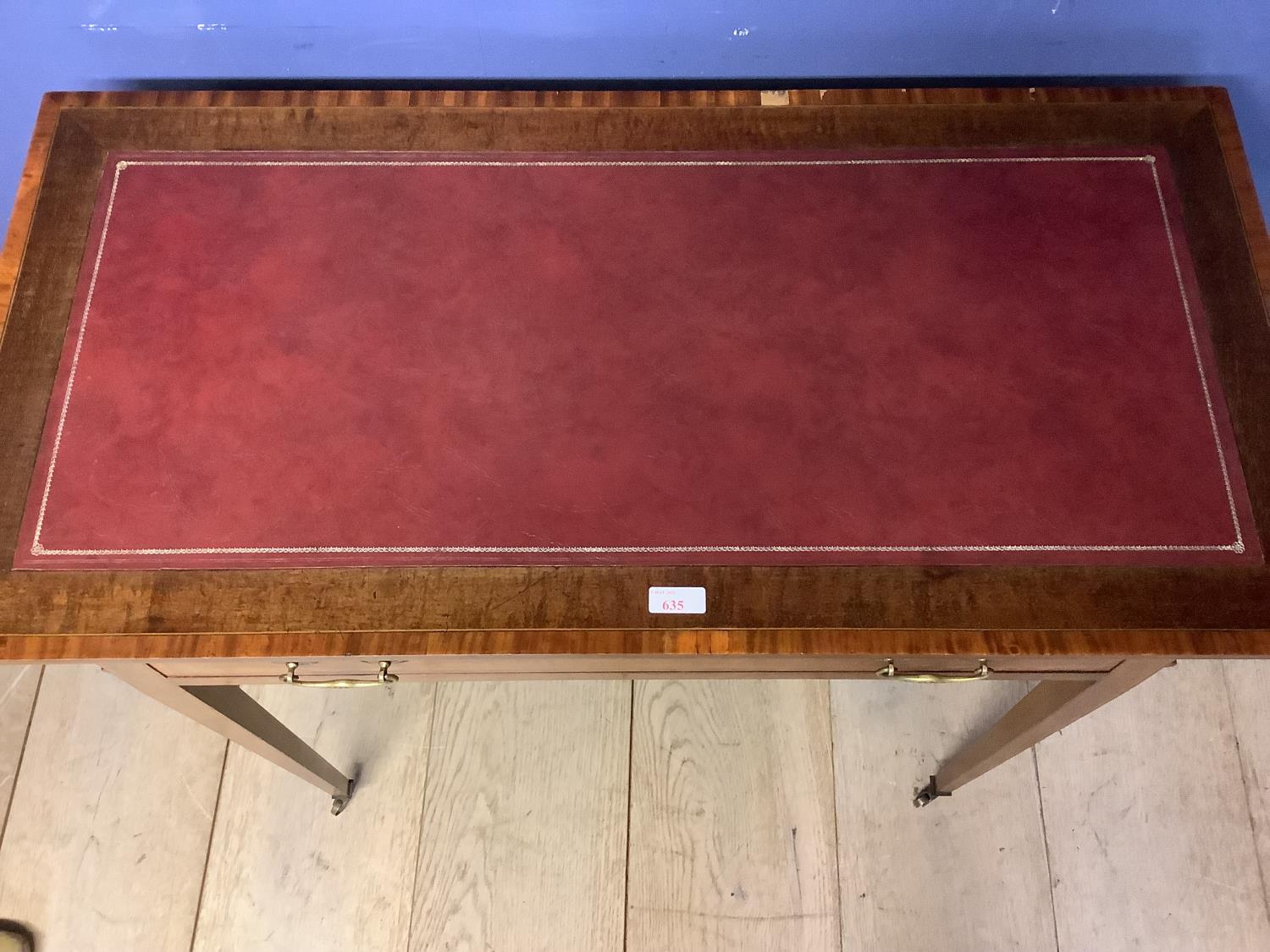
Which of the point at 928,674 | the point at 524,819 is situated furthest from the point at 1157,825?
the point at 524,819

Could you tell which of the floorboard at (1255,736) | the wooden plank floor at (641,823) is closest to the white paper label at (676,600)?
the wooden plank floor at (641,823)

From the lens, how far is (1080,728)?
4.33 ft

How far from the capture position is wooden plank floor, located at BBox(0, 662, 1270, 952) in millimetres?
1222

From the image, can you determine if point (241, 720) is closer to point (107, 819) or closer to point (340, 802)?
point (340, 802)

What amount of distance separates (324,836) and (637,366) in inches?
35.2

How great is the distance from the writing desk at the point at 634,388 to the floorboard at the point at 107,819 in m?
0.48

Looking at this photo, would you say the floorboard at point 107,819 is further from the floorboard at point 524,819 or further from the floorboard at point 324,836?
the floorboard at point 524,819

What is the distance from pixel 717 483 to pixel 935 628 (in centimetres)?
22

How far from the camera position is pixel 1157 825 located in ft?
4.17

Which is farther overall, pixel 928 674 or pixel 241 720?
pixel 241 720

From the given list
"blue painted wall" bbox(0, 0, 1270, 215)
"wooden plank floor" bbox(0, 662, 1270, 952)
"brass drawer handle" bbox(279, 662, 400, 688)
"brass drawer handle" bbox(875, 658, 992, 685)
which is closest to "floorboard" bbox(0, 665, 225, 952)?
"wooden plank floor" bbox(0, 662, 1270, 952)

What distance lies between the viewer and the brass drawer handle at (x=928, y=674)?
0.78 metres

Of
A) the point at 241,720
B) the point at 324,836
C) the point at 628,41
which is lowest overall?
the point at 324,836

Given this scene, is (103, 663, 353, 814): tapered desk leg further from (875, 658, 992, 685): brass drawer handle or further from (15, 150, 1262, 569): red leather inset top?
(875, 658, 992, 685): brass drawer handle
